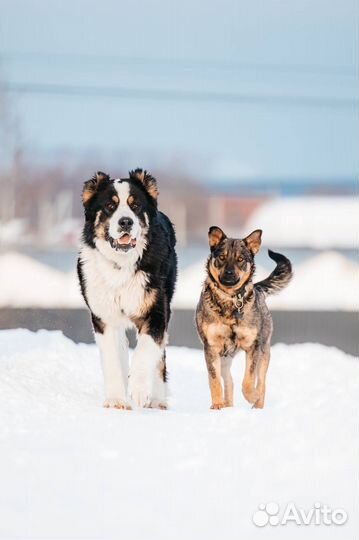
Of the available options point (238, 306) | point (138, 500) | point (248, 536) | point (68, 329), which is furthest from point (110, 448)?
point (68, 329)

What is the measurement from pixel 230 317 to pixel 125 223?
40.3 inches

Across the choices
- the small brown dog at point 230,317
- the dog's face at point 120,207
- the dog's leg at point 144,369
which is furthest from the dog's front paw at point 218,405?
the dog's face at point 120,207

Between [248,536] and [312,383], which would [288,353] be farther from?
[248,536]

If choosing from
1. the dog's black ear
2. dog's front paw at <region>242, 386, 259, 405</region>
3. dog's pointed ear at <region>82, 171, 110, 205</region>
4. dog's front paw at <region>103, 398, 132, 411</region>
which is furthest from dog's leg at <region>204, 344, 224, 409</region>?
dog's pointed ear at <region>82, 171, 110, 205</region>

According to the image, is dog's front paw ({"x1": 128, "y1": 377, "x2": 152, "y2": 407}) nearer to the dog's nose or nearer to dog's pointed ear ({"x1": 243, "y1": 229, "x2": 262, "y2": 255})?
the dog's nose

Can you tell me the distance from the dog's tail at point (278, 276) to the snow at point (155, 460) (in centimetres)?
92

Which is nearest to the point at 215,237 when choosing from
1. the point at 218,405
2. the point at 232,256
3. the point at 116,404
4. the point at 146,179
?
the point at 232,256

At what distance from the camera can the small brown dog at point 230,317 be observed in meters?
7.05

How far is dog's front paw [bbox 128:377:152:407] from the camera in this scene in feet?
22.3

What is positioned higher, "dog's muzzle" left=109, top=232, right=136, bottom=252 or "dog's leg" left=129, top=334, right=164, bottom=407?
"dog's muzzle" left=109, top=232, right=136, bottom=252

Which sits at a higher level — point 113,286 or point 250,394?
point 113,286

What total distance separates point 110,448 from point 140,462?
252 mm

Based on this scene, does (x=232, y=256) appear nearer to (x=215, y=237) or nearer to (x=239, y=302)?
(x=215, y=237)

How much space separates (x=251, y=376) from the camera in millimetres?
7133
